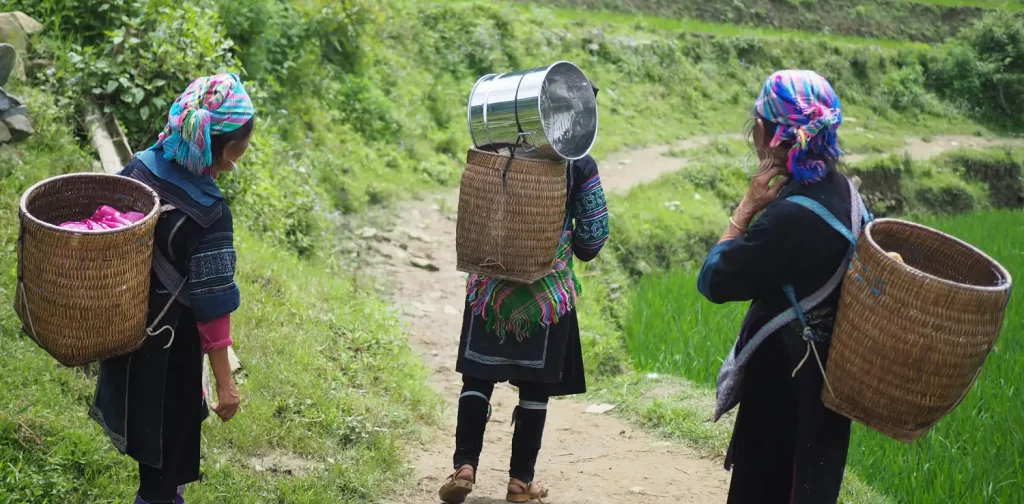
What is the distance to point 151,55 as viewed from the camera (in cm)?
588

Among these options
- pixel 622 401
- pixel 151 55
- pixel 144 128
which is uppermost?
pixel 151 55

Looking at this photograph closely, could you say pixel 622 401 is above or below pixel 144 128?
below

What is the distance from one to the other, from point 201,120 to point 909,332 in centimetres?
185

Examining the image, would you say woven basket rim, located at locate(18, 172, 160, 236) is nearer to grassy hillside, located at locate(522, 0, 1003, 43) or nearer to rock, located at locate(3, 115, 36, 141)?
rock, located at locate(3, 115, 36, 141)

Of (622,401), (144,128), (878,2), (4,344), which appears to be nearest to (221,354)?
(4,344)

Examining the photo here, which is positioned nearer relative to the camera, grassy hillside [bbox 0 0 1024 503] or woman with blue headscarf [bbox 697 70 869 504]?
woman with blue headscarf [bbox 697 70 869 504]

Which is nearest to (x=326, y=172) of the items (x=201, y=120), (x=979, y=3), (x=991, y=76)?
(x=201, y=120)

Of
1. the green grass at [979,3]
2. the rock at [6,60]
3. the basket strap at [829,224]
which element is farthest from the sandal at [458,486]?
the green grass at [979,3]

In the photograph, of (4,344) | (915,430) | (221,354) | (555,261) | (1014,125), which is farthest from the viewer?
Answer: (1014,125)

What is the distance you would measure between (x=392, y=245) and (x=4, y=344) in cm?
377

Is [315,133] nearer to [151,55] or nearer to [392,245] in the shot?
[392,245]

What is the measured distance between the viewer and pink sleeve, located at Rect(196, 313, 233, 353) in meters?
2.61

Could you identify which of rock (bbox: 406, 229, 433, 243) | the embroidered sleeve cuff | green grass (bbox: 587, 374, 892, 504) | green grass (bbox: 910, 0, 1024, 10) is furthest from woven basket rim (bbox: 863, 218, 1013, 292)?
green grass (bbox: 910, 0, 1024, 10)

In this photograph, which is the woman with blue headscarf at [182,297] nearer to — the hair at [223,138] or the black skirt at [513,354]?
the hair at [223,138]
